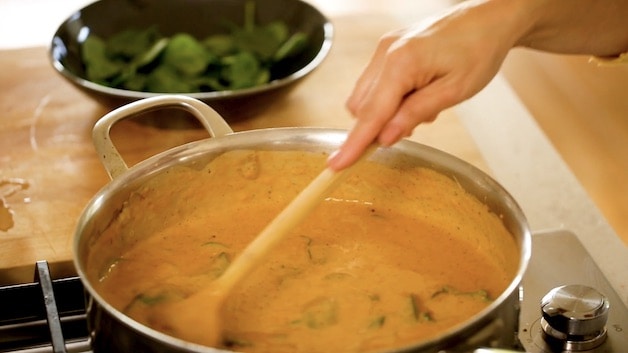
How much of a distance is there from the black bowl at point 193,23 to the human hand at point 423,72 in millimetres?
440

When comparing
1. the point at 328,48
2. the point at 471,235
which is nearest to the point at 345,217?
the point at 471,235

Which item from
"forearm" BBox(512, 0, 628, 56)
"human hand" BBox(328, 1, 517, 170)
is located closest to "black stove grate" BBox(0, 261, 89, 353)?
"human hand" BBox(328, 1, 517, 170)

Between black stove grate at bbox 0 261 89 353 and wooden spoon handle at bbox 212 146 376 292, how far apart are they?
0.21m

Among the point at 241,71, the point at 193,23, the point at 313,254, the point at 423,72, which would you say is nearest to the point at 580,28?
the point at 423,72

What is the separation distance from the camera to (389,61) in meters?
0.94

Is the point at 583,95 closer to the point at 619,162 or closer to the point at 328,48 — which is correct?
the point at 619,162

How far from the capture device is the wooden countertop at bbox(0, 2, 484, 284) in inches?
46.0

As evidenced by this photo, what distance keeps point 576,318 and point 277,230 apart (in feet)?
1.00

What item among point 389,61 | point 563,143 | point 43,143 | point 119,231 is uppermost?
point 389,61

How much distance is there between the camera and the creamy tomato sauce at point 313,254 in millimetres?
922

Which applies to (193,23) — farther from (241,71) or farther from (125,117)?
(125,117)

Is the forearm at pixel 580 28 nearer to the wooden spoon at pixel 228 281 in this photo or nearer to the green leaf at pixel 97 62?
the wooden spoon at pixel 228 281

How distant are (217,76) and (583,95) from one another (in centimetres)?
139

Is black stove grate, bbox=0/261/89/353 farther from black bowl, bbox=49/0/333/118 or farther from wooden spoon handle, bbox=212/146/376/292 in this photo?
black bowl, bbox=49/0/333/118
